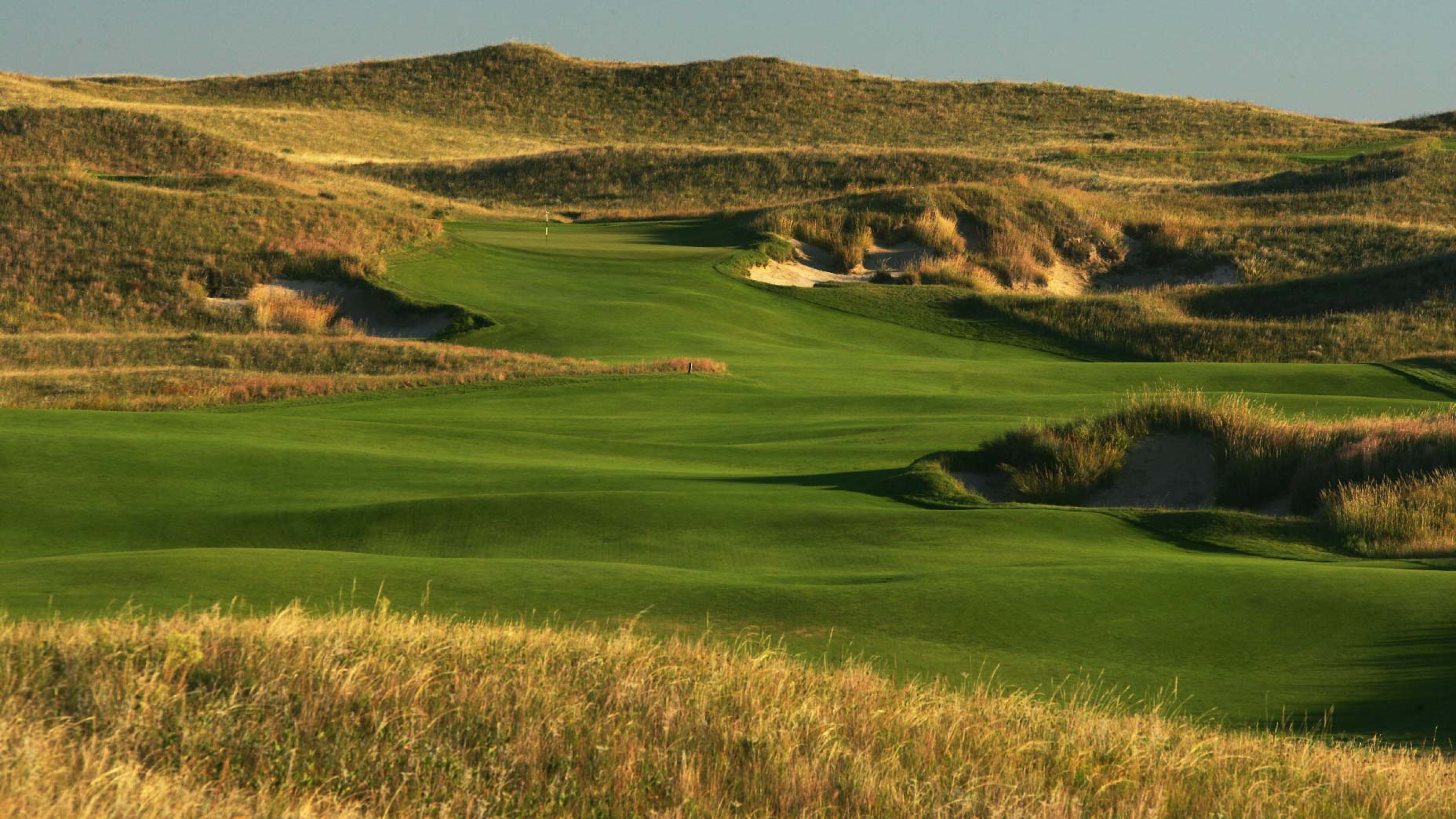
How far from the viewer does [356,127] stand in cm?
7931

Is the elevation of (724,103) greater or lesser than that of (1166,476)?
greater

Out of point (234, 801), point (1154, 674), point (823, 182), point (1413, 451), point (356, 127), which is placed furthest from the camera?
point (356, 127)

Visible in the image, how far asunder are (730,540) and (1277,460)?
21.2 feet

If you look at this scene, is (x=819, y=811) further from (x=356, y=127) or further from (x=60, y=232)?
(x=356, y=127)

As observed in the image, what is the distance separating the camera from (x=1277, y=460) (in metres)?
14.8

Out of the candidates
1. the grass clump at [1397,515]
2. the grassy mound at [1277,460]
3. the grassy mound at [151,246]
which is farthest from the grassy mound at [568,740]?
the grassy mound at [151,246]

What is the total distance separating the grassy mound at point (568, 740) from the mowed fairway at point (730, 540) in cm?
145

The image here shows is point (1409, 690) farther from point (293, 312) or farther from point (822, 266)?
point (822, 266)

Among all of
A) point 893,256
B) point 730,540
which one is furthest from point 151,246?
point 730,540

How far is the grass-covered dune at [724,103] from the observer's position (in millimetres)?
82312

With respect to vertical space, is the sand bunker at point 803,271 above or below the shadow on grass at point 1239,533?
above

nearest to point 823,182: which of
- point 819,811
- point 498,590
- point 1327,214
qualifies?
point 1327,214

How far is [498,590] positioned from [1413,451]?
9.62 meters

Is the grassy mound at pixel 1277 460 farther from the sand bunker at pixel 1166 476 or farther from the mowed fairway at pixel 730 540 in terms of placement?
the mowed fairway at pixel 730 540
